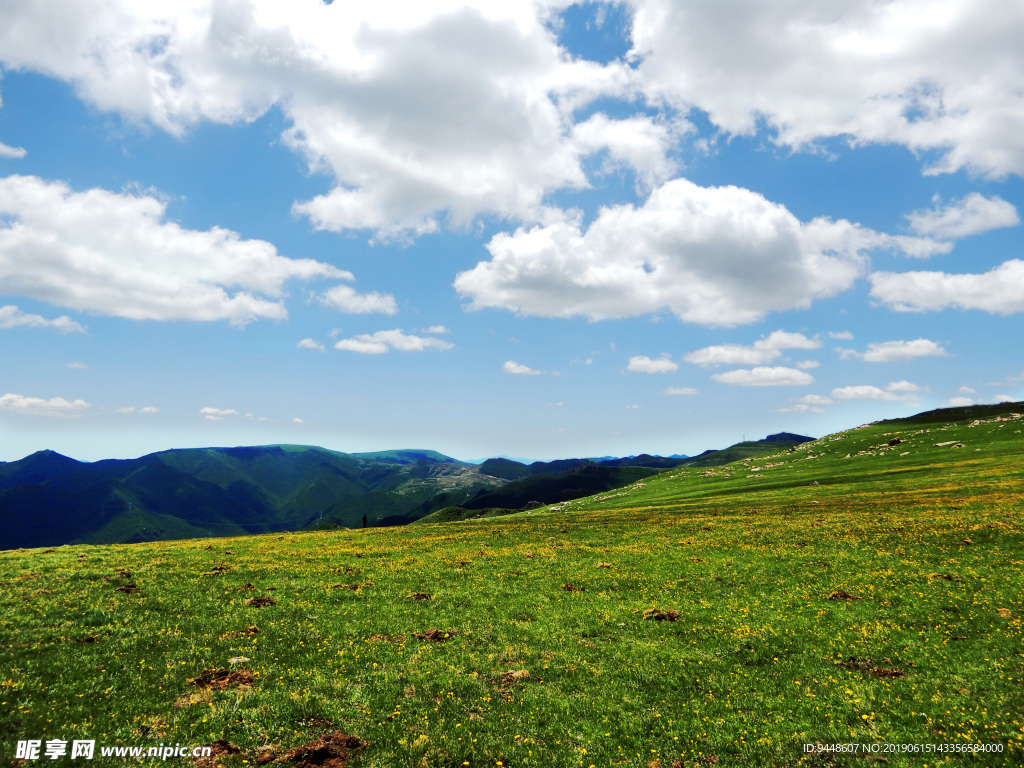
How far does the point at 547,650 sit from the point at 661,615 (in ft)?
26.2

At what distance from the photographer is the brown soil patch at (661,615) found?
27.1 m

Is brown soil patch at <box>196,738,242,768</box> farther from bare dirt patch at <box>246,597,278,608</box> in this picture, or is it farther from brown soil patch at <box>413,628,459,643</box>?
bare dirt patch at <box>246,597,278,608</box>

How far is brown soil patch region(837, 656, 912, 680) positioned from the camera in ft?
63.4

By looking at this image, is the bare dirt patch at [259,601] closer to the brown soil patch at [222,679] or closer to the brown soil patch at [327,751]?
the brown soil patch at [222,679]

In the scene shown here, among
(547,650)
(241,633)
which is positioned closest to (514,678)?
(547,650)

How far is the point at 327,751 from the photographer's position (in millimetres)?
15094

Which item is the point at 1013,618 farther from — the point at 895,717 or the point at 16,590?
the point at 16,590

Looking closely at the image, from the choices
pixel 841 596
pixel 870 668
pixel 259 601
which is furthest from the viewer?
pixel 259 601

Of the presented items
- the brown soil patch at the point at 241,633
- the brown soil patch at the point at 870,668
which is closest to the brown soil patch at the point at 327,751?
the brown soil patch at the point at 241,633

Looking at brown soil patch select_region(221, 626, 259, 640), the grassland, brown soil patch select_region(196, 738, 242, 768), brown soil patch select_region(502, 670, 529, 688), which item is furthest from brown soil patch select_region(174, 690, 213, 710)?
brown soil patch select_region(502, 670, 529, 688)

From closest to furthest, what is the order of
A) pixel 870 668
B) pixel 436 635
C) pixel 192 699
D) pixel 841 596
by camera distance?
pixel 192 699, pixel 870 668, pixel 436 635, pixel 841 596

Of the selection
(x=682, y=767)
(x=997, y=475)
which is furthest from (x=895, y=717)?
(x=997, y=475)

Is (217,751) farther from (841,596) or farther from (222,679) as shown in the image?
(841,596)

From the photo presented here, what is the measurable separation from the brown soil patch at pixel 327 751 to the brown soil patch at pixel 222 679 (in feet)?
18.3
